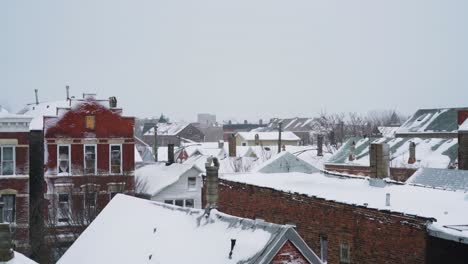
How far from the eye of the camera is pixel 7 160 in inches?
1395

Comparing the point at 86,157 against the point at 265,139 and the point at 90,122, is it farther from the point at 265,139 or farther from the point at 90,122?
the point at 265,139

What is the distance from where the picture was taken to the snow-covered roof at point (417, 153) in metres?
47.3

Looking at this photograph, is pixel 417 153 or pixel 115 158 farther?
pixel 417 153

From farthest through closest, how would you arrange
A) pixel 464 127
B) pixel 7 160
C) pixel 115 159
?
pixel 115 159
pixel 464 127
pixel 7 160

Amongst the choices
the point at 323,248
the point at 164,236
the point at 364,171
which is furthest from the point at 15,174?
the point at 364,171

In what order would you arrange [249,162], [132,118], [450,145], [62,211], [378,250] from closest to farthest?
[378,250] → [62,211] → [132,118] → [450,145] → [249,162]

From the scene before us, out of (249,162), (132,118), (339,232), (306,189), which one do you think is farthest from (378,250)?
(249,162)

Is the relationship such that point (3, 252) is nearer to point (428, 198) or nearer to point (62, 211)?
point (428, 198)

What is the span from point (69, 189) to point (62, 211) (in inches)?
56.4

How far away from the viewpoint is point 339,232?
20.3 metres

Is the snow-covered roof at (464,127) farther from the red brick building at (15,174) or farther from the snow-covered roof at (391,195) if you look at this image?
the red brick building at (15,174)

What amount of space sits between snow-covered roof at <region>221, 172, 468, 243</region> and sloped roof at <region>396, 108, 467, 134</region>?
118 ft

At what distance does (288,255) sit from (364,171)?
38.4 m

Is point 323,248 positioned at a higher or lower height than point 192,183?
lower
